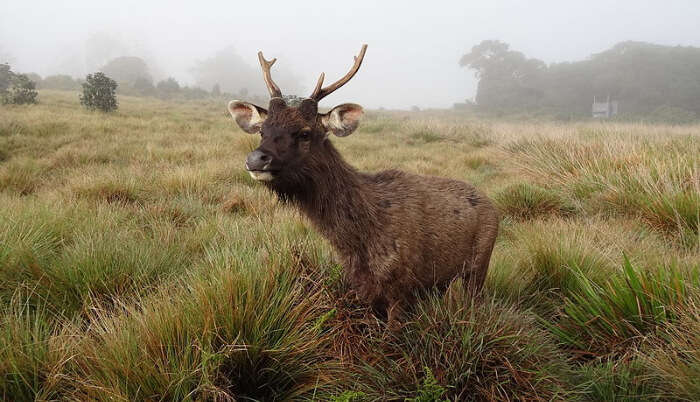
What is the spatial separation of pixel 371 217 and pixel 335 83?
0.95 m

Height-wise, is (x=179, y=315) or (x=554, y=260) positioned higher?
(x=179, y=315)

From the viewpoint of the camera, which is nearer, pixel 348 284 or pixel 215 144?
pixel 348 284

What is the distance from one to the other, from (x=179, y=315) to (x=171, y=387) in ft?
1.04

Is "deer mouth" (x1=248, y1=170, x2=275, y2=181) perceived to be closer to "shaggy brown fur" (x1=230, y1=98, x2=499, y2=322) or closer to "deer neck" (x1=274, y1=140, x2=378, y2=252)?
"shaggy brown fur" (x1=230, y1=98, x2=499, y2=322)

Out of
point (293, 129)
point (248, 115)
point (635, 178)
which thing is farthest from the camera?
point (635, 178)

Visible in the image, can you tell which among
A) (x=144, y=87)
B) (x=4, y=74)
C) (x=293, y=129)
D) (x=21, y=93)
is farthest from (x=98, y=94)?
(x=144, y=87)

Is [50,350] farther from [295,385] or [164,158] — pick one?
[164,158]

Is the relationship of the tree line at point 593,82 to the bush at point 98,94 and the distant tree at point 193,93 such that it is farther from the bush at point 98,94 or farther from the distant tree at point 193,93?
the bush at point 98,94

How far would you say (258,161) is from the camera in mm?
1904

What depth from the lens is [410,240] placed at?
216 cm

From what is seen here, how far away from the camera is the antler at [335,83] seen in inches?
93.2

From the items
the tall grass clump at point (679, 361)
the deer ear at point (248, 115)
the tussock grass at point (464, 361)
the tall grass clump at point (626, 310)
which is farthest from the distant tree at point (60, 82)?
the tall grass clump at point (679, 361)

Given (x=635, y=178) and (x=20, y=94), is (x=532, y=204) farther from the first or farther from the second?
(x=20, y=94)

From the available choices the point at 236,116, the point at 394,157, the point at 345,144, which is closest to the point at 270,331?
the point at 236,116
